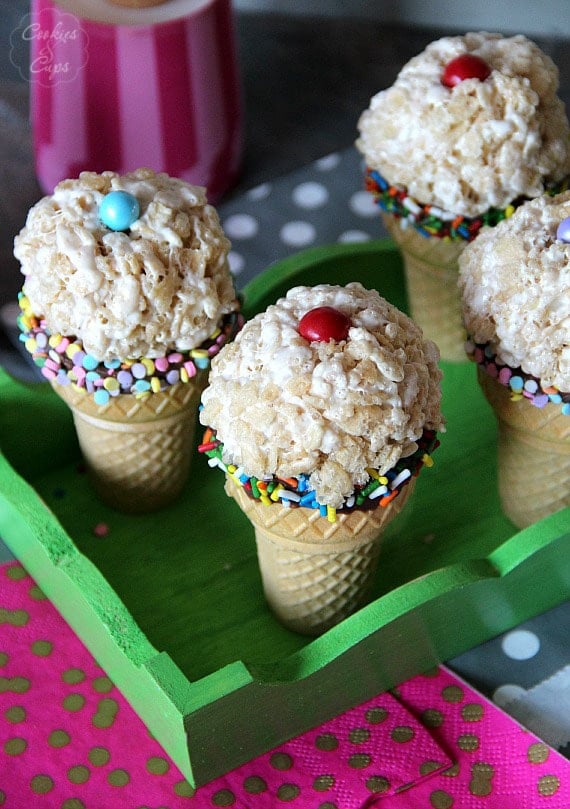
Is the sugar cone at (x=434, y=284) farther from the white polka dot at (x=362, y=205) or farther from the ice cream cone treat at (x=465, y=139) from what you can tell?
the white polka dot at (x=362, y=205)

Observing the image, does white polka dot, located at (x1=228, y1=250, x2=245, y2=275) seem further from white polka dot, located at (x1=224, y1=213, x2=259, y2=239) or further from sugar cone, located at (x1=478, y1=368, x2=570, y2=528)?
sugar cone, located at (x1=478, y1=368, x2=570, y2=528)

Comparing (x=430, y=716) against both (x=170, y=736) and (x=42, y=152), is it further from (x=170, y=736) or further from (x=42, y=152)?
(x=42, y=152)

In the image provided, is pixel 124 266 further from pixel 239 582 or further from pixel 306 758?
pixel 306 758

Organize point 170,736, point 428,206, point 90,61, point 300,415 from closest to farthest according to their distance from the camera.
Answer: point 300,415, point 170,736, point 428,206, point 90,61

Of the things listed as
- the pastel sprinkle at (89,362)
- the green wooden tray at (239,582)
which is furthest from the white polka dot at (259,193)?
the pastel sprinkle at (89,362)

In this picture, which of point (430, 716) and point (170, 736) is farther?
point (430, 716)

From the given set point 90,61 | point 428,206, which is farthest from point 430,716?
point 90,61
